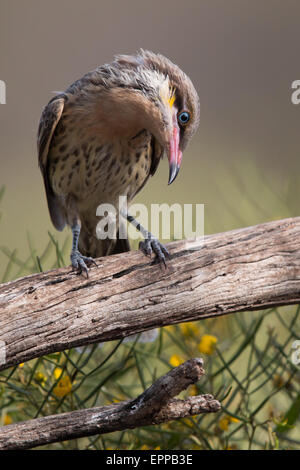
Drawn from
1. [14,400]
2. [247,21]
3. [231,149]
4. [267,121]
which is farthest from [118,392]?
[247,21]

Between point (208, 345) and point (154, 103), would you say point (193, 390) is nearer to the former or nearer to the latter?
point (208, 345)

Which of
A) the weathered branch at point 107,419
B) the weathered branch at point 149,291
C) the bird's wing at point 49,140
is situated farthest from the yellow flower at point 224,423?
the bird's wing at point 49,140

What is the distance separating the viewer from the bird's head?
10.1 ft

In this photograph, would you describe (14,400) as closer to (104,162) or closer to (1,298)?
(1,298)

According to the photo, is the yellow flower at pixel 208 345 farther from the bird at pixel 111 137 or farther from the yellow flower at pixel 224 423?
the bird at pixel 111 137

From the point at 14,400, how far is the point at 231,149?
4.08 m

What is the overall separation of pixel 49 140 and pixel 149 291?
49.6 inches

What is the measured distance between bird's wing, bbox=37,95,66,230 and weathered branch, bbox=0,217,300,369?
3.13ft

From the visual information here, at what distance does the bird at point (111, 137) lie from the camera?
123 inches

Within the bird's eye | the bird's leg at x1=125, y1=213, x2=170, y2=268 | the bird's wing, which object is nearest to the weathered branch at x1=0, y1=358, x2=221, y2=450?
the bird's leg at x1=125, y1=213, x2=170, y2=268

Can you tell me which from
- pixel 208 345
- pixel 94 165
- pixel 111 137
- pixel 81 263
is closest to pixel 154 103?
pixel 111 137

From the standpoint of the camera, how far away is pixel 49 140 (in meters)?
3.50

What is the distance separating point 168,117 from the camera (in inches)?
121

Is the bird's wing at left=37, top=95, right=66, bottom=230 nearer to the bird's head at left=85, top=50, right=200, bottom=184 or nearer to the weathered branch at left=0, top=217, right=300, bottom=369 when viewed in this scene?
the bird's head at left=85, top=50, right=200, bottom=184
